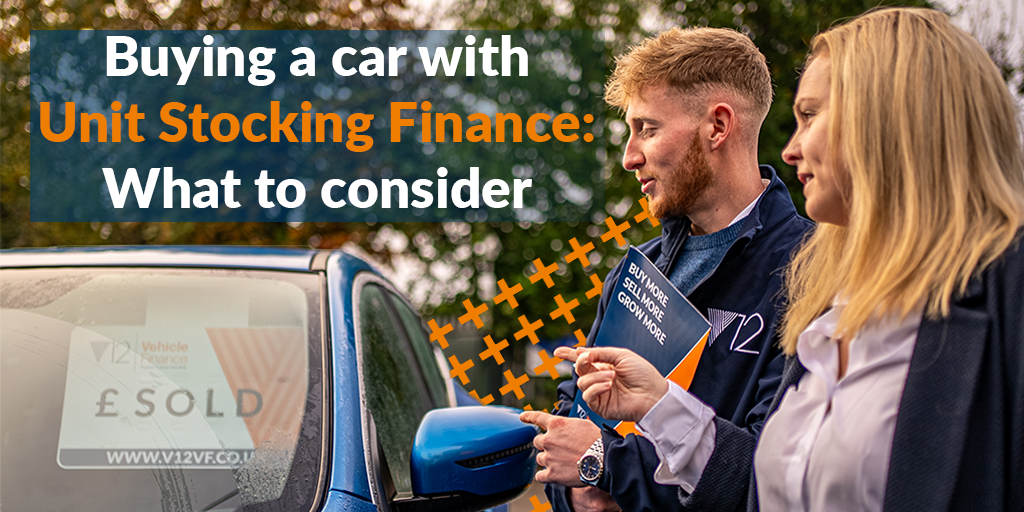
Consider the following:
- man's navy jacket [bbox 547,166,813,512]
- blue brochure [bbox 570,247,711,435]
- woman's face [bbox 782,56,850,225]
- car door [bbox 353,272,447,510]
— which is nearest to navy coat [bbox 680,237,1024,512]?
woman's face [bbox 782,56,850,225]

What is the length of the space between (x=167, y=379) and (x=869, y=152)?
153 centimetres

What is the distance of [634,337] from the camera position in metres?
1.86

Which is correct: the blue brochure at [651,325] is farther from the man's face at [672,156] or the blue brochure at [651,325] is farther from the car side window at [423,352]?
the car side window at [423,352]

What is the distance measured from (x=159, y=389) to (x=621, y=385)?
104cm

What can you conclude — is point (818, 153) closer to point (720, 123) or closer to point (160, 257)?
point (720, 123)

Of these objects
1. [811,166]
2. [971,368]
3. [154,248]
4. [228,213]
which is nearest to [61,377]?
[154,248]

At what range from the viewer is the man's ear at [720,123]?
1.93m

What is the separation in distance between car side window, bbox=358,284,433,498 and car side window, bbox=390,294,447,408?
142 millimetres

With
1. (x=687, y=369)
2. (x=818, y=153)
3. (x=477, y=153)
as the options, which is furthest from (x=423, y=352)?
(x=477, y=153)

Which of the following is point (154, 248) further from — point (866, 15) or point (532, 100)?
point (532, 100)

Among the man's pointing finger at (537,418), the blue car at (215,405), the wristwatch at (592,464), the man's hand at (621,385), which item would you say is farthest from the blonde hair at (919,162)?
the blue car at (215,405)

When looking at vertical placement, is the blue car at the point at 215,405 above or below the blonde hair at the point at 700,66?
below

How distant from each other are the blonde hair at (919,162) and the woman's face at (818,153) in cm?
3

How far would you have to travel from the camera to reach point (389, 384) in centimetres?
219
